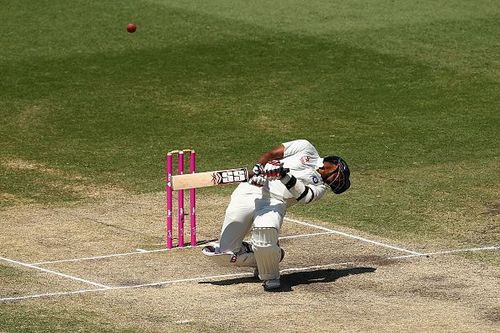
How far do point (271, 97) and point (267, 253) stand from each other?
11.6m

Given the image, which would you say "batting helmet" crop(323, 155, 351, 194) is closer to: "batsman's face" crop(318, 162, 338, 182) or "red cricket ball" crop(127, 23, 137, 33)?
"batsman's face" crop(318, 162, 338, 182)

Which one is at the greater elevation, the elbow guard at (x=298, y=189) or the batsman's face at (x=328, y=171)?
the batsman's face at (x=328, y=171)

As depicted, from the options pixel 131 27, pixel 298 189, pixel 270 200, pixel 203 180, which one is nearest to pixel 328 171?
pixel 298 189

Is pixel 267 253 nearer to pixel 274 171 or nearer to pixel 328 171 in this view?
pixel 274 171

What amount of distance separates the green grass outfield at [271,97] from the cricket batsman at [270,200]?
242 cm

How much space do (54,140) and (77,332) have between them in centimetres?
1098

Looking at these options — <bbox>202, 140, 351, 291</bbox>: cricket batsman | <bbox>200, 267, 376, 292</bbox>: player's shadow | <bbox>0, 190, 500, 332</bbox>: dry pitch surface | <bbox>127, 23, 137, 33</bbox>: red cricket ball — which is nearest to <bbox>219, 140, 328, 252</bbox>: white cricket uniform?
<bbox>202, 140, 351, 291</bbox>: cricket batsman

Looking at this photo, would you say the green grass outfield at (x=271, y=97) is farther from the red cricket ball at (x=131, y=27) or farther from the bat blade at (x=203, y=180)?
the bat blade at (x=203, y=180)

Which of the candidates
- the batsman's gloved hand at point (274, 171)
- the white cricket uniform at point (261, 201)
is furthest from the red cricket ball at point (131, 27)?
the batsman's gloved hand at point (274, 171)

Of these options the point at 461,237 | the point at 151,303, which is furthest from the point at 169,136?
the point at 151,303

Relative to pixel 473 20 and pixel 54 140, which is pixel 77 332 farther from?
pixel 473 20

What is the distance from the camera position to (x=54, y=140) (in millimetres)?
23938

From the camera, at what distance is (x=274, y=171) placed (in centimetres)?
1515

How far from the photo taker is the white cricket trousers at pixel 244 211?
51.0 ft
